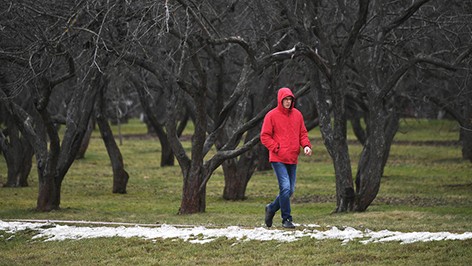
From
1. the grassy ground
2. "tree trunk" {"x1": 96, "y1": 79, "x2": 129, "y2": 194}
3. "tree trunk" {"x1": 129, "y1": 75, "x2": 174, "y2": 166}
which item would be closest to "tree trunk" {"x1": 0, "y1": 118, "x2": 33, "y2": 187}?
the grassy ground

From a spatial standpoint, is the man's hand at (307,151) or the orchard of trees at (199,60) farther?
the orchard of trees at (199,60)

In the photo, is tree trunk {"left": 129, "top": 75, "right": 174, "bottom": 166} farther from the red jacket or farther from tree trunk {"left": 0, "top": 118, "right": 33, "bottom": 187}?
the red jacket

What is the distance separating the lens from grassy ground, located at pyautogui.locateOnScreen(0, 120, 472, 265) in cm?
1258

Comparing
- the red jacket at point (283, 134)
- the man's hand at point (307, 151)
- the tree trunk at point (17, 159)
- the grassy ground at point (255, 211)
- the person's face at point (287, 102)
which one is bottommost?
the grassy ground at point (255, 211)

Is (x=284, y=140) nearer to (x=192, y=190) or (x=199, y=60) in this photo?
(x=192, y=190)

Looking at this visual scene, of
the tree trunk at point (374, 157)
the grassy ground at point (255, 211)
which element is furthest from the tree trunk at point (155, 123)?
the tree trunk at point (374, 157)

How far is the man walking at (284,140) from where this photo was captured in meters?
14.0

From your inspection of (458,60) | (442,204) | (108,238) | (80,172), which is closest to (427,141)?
(80,172)

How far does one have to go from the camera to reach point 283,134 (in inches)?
554

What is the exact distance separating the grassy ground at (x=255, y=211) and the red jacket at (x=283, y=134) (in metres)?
1.27

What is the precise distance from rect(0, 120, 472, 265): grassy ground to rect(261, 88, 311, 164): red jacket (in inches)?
49.9

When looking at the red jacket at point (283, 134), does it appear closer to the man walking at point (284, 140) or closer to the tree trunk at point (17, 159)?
the man walking at point (284, 140)

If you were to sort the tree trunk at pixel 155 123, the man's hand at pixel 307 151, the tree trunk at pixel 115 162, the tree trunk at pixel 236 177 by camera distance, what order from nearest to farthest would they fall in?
1. the man's hand at pixel 307 151
2. the tree trunk at pixel 236 177
3. the tree trunk at pixel 115 162
4. the tree trunk at pixel 155 123

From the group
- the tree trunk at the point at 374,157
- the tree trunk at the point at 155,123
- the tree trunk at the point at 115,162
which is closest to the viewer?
the tree trunk at the point at 374,157
